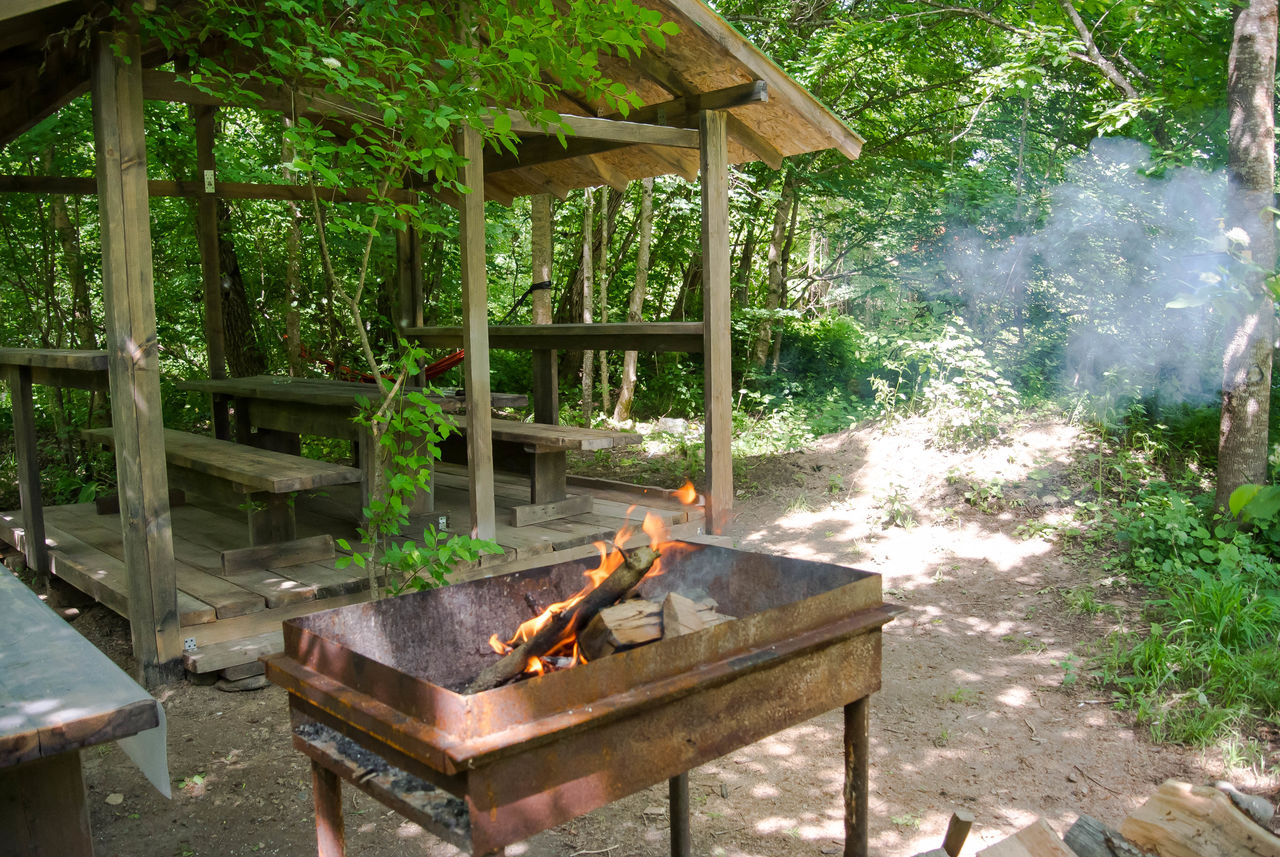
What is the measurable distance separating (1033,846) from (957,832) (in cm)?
21

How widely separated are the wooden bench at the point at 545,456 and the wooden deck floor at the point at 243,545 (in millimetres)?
96

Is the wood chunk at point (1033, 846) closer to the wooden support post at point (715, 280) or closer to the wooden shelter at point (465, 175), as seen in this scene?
the wooden shelter at point (465, 175)

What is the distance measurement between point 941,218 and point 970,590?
5.46m

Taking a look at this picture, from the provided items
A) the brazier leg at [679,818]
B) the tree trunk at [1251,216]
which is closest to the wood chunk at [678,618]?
the brazier leg at [679,818]

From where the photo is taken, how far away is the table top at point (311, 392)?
5383 millimetres

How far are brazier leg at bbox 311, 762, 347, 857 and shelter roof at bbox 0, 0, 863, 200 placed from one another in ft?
11.2

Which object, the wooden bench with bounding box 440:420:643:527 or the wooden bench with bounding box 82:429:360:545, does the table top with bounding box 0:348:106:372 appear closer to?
the wooden bench with bounding box 82:429:360:545

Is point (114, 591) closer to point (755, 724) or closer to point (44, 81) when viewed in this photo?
point (44, 81)

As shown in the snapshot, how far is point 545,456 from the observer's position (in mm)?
5852

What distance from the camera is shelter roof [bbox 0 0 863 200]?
14.4 feet

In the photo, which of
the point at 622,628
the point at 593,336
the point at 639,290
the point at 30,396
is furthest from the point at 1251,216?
the point at 30,396

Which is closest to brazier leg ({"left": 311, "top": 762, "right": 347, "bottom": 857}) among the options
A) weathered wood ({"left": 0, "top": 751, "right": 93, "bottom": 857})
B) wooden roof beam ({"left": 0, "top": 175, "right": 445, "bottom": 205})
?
weathered wood ({"left": 0, "top": 751, "right": 93, "bottom": 857})

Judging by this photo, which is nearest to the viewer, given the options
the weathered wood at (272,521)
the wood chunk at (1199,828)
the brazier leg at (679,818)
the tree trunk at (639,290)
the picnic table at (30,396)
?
the wood chunk at (1199,828)

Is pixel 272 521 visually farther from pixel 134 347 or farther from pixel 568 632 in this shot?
pixel 568 632
